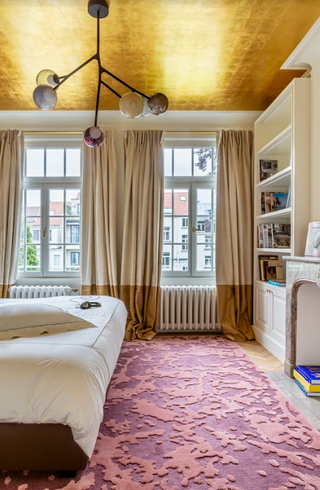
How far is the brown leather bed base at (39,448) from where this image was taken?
5.00 feet

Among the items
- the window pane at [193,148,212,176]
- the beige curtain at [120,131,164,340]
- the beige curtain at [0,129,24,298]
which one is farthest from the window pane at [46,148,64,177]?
the window pane at [193,148,212,176]

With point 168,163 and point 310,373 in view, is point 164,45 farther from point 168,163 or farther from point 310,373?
point 310,373

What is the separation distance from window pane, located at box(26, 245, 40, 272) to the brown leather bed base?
3.05m

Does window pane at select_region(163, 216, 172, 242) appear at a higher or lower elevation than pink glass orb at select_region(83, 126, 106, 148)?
lower

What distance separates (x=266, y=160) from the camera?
13.2 ft

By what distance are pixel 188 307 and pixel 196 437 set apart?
227 centimetres

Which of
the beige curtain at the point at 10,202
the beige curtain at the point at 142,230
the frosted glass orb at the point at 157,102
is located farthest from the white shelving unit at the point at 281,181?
the beige curtain at the point at 10,202

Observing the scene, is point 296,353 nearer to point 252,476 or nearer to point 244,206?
point 252,476

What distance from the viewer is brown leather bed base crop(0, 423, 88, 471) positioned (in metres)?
1.52

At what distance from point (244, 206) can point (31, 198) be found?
284 cm

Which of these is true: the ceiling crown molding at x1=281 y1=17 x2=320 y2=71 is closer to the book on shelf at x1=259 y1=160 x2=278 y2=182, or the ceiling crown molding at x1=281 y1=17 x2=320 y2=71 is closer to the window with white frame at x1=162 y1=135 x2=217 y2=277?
the book on shelf at x1=259 y1=160 x2=278 y2=182

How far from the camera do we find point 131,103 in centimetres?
234

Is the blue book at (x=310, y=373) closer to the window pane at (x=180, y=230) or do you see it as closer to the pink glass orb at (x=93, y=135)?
the window pane at (x=180, y=230)

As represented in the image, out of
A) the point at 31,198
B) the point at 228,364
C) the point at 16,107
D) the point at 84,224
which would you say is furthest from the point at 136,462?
the point at 16,107
